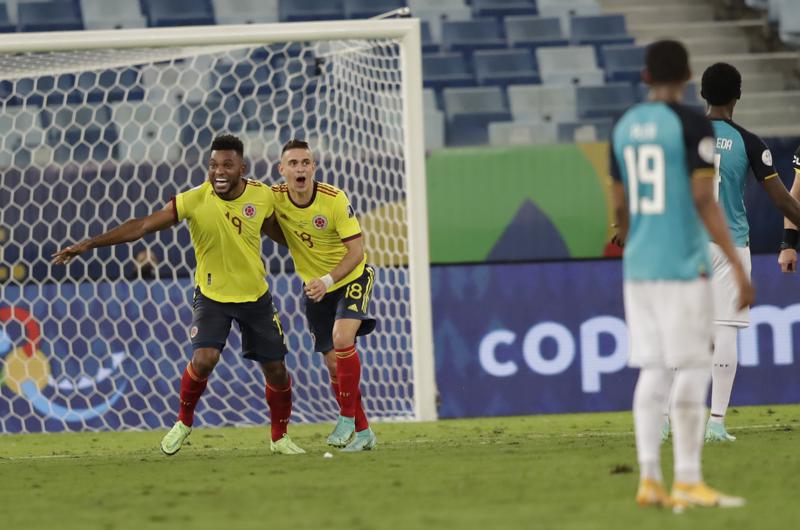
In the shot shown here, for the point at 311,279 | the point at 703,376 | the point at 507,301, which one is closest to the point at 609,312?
the point at 507,301

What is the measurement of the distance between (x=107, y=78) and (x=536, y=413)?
13.8 feet

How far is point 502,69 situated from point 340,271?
25.1 feet

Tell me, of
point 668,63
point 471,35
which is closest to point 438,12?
point 471,35

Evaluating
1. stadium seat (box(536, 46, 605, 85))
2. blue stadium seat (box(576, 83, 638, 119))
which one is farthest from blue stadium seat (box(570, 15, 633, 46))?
blue stadium seat (box(576, 83, 638, 119))

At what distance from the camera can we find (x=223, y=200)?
25.5 ft

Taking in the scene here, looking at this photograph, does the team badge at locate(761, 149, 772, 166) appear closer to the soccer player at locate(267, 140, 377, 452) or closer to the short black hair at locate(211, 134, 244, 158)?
the soccer player at locate(267, 140, 377, 452)

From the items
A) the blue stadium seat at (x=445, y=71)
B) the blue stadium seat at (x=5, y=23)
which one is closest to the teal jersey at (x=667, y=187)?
the blue stadium seat at (x=445, y=71)

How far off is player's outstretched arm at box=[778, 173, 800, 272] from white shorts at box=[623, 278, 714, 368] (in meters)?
3.13

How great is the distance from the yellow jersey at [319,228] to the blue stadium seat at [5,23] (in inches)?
293

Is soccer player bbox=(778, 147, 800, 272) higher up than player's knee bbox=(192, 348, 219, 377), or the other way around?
soccer player bbox=(778, 147, 800, 272)

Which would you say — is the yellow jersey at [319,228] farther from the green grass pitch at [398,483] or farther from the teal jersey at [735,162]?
the teal jersey at [735,162]

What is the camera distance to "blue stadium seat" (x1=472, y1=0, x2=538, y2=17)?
15938 millimetres

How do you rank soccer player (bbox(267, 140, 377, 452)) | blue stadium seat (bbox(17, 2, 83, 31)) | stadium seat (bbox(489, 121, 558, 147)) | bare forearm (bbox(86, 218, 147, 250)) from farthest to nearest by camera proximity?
blue stadium seat (bbox(17, 2, 83, 31)) < stadium seat (bbox(489, 121, 558, 147)) < soccer player (bbox(267, 140, 377, 452)) < bare forearm (bbox(86, 218, 147, 250))

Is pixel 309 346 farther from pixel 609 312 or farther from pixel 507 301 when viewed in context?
pixel 609 312
